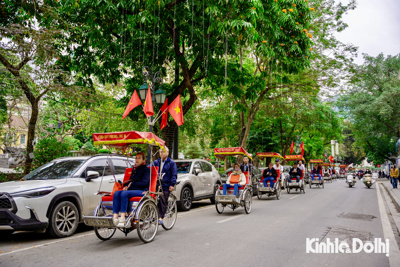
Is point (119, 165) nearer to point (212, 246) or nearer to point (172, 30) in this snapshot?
point (212, 246)

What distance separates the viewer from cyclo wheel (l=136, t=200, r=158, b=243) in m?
6.68

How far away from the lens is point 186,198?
12820 mm

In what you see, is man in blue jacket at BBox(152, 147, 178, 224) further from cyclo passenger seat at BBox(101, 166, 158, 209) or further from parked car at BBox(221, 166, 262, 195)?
parked car at BBox(221, 166, 262, 195)

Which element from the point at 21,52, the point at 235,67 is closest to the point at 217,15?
the point at 235,67

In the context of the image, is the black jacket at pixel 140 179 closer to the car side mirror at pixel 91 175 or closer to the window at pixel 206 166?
the car side mirror at pixel 91 175

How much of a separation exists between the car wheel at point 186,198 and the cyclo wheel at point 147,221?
5.17 metres

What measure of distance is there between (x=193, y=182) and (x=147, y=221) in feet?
20.6

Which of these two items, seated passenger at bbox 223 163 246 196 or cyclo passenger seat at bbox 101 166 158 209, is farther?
seated passenger at bbox 223 163 246 196

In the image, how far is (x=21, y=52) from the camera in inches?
490

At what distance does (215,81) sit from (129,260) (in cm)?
1191

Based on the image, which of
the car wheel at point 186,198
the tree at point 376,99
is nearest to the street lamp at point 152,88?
the car wheel at point 186,198

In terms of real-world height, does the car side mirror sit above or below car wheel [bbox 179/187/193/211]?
above

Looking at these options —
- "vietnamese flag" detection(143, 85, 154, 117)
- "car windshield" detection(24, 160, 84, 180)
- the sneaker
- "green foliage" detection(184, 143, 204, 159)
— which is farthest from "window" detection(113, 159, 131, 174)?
"green foliage" detection(184, 143, 204, 159)

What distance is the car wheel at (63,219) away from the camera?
287 inches
